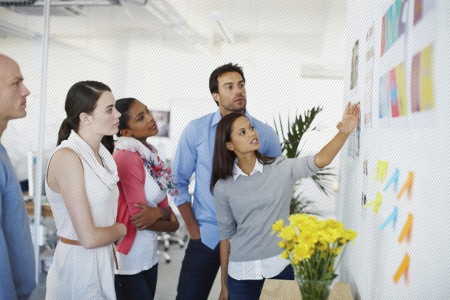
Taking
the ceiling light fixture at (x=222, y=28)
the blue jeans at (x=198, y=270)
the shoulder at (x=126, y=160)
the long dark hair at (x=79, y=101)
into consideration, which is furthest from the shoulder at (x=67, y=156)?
the ceiling light fixture at (x=222, y=28)

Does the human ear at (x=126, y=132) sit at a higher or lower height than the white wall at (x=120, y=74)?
lower

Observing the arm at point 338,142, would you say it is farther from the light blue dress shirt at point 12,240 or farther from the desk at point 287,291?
the light blue dress shirt at point 12,240

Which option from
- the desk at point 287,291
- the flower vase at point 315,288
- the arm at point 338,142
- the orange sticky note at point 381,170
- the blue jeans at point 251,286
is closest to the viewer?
the flower vase at point 315,288

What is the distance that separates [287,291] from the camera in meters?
1.35

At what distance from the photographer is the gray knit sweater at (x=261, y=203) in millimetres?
1608

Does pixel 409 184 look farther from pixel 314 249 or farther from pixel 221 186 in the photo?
pixel 221 186

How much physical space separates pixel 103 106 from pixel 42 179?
221 cm

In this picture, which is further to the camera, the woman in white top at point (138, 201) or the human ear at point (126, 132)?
the human ear at point (126, 132)

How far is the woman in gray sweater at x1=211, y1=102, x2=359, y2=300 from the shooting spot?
5.29 feet

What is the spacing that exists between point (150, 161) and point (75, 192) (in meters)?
0.60

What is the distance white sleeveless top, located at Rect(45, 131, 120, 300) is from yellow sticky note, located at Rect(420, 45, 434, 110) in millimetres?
1103

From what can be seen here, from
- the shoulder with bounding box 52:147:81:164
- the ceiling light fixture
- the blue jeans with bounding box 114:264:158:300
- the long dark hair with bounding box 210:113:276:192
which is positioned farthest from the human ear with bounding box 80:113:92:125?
the ceiling light fixture

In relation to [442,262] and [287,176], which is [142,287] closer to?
[287,176]

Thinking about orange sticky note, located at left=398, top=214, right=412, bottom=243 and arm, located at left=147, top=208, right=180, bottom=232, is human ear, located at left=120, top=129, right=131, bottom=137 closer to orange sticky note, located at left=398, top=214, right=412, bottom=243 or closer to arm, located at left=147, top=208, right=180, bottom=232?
arm, located at left=147, top=208, right=180, bottom=232
